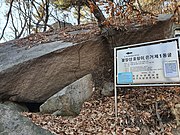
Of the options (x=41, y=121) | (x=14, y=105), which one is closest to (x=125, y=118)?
(x=41, y=121)

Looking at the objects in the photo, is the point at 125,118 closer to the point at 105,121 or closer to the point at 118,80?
the point at 105,121

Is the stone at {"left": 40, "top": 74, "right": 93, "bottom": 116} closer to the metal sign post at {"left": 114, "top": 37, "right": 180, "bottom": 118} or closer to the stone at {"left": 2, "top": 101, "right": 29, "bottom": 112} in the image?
the stone at {"left": 2, "top": 101, "right": 29, "bottom": 112}

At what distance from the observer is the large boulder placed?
257 centimetres

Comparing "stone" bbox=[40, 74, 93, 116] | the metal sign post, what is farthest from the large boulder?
the metal sign post

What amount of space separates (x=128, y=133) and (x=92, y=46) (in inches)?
78.8

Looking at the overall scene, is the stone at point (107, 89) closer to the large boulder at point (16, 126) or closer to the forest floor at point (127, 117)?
the forest floor at point (127, 117)

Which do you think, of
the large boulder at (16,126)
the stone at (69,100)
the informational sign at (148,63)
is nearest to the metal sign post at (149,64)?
the informational sign at (148,63)

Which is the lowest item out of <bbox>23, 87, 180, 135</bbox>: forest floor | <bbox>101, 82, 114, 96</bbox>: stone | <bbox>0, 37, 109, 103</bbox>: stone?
<bbox>23, 87, 180, 135</bbox>: forest floor

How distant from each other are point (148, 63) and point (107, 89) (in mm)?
1186

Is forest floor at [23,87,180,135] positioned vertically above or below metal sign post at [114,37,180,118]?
below

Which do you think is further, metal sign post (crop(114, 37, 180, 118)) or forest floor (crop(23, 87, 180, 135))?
forest floor (crop(23, 87, 180, 135))

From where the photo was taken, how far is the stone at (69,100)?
373 cm

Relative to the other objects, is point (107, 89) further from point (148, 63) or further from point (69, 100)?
point (148, 63)

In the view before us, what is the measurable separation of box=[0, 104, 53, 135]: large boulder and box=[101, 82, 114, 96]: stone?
1670 millimetres
